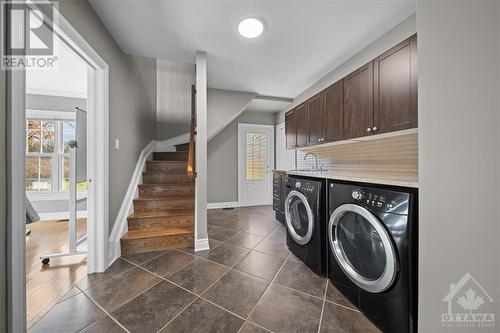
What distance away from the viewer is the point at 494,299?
71cm

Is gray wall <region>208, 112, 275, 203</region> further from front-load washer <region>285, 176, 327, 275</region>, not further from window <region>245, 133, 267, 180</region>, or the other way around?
front-load washer <region>285, 176, 327, 275</region>

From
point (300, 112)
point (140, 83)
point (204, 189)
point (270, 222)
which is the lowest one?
point (270, 222)

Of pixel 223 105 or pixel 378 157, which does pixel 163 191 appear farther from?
pixel 378 157

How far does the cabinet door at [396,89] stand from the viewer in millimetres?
1479

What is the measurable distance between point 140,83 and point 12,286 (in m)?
2.97

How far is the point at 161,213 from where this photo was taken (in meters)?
2.60

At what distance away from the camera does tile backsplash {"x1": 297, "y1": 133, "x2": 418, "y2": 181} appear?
1.85 m

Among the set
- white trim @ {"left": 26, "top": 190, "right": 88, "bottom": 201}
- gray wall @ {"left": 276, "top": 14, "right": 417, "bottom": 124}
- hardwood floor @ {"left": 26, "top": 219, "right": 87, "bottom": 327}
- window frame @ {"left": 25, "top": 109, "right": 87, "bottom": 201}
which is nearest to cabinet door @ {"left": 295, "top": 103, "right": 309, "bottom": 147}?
gray wall @ {"left": 276, "top": 14, "right": 417, "bottom": 124}

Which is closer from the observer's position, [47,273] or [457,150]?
[457,150]

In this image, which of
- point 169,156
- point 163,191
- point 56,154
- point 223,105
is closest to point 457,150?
point 163,191

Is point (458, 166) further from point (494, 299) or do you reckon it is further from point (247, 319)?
point (247, 319)

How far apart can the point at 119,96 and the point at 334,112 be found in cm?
254

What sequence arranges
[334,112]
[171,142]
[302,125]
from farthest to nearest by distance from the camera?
[171,142] < [302,125] < [334,112]

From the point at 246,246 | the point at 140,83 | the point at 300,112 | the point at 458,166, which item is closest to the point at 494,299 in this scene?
the point at 458,166
